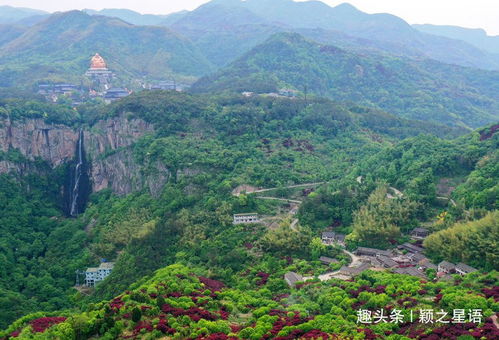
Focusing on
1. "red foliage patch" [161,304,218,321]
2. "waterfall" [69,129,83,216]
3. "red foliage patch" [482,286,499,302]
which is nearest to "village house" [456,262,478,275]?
"red foliage patch" [482,286,499,302]

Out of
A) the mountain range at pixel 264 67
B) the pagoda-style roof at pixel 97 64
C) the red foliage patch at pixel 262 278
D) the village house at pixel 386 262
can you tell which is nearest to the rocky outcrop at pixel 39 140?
the mountain range at pixel 264 67

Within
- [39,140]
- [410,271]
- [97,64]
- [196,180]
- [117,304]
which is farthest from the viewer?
[97,64]

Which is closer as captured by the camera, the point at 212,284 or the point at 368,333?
the point at 368,333

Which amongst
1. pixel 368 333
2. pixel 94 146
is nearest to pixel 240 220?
pixel 368 333

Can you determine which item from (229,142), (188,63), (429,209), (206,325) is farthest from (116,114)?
(188,63)

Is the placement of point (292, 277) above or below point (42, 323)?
above

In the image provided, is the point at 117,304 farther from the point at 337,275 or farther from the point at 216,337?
the point at 337,275

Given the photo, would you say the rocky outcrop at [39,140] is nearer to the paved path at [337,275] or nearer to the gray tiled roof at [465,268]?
the paved path at [337,275]

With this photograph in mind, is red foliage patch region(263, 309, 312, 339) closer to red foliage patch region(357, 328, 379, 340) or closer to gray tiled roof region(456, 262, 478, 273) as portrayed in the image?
red foliage patch region(357, 328, 379, 340)
